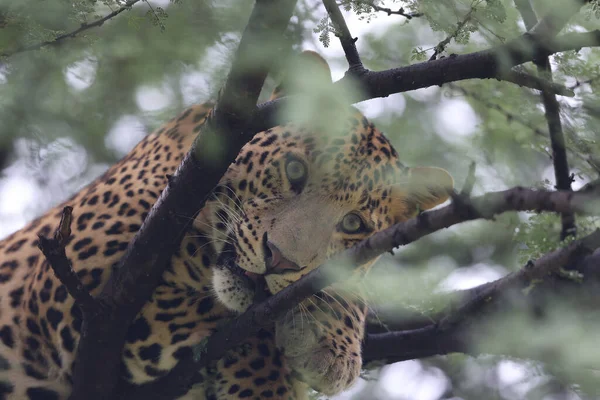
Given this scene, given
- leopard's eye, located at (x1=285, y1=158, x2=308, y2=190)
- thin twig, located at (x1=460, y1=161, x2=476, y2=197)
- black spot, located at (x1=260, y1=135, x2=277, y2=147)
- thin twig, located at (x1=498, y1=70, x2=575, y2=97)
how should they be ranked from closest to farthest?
thin twig, located at (x1=460, y1=161, x2=476, y2=197)
thin twig, located at (x1=498, y1=70, x2=575, y2=97)
leopard's eye, located at (x1=285, y1=158, x2=308, y2=190)
black spot, located at (x1=260, y1=135, x2=277, y2=147)

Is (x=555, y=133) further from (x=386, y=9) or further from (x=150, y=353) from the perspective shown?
(x=150, y=353)

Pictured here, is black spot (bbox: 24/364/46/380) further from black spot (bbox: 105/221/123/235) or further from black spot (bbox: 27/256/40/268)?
black spot (bbox: 105/221/123/235)

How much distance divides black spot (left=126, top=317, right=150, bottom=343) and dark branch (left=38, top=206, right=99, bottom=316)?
0.55 m

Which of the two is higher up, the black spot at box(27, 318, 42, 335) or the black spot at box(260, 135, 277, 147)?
the black spot at box(260, 135, 277, 147)

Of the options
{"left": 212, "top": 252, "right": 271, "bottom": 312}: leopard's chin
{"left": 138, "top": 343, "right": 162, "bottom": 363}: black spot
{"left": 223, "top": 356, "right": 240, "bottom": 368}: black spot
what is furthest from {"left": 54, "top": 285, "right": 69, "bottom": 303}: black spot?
{"left": 223, "top": 356, "right": 240, "bottom": 368}: black spot

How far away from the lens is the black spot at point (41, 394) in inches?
178

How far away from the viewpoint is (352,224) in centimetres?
505

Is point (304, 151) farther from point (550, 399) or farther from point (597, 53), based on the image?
point (550, 399)

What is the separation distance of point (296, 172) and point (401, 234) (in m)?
2.34

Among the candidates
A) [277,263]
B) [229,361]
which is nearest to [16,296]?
[229,361]

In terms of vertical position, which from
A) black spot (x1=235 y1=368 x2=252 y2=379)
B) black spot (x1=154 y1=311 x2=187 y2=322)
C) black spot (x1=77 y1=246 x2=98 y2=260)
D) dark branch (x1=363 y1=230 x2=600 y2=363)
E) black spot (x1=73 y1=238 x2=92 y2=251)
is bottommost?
dark branch (x1=363 y1=230 x2=600 y2=363)

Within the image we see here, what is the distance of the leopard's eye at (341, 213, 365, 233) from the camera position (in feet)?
16.5

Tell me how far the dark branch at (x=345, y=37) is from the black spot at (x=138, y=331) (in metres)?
1.92

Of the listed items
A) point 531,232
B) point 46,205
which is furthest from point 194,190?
point 46,205
